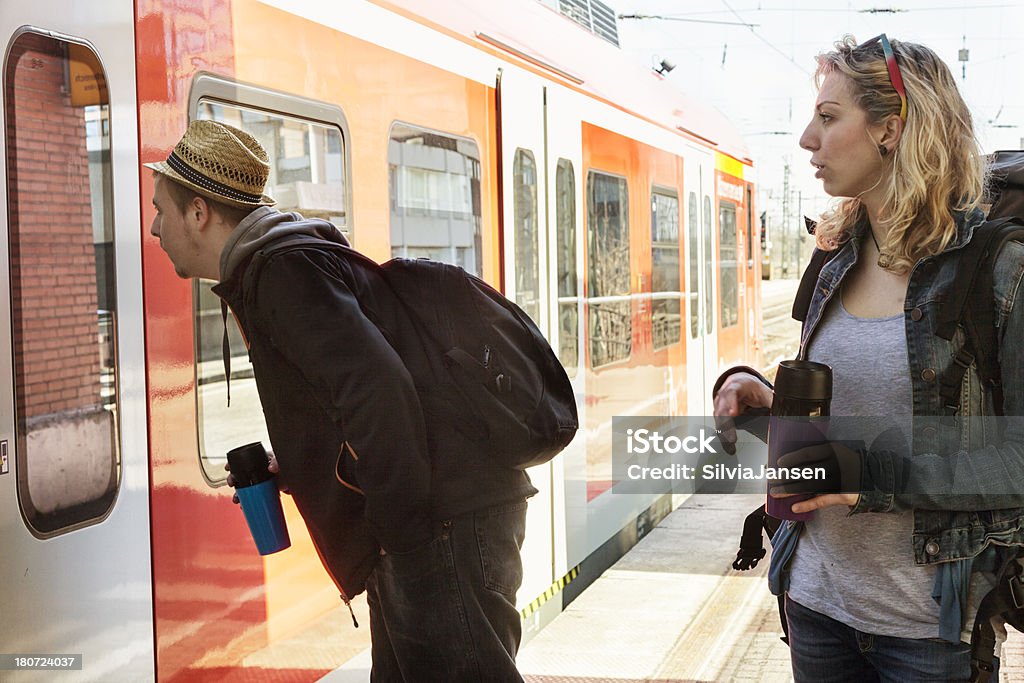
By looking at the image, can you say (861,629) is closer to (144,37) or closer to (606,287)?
(144,37)

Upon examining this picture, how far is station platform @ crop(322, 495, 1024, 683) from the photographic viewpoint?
15.6 ft

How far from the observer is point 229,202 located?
7.47ft

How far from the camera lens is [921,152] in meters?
1.87

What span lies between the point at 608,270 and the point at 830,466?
13.3ft

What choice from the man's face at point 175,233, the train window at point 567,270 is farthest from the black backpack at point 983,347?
the train window at point 567,270

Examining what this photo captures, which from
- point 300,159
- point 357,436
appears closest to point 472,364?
point 357,436

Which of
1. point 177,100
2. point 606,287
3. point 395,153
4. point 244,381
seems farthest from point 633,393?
point 177,100

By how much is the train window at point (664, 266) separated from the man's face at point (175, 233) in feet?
15.1

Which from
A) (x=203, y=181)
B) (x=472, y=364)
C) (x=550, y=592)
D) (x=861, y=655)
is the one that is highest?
(x=203, y=181)

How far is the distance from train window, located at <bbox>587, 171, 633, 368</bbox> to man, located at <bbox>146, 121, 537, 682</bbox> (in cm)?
327

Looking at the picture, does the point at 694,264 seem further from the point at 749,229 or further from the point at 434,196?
the point at 434,196

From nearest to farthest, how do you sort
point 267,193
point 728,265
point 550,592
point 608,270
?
point 267,193, point 550,592, point 608,270, point 728,265

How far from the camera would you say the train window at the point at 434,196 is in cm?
366

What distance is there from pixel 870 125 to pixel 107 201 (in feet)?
4.94
